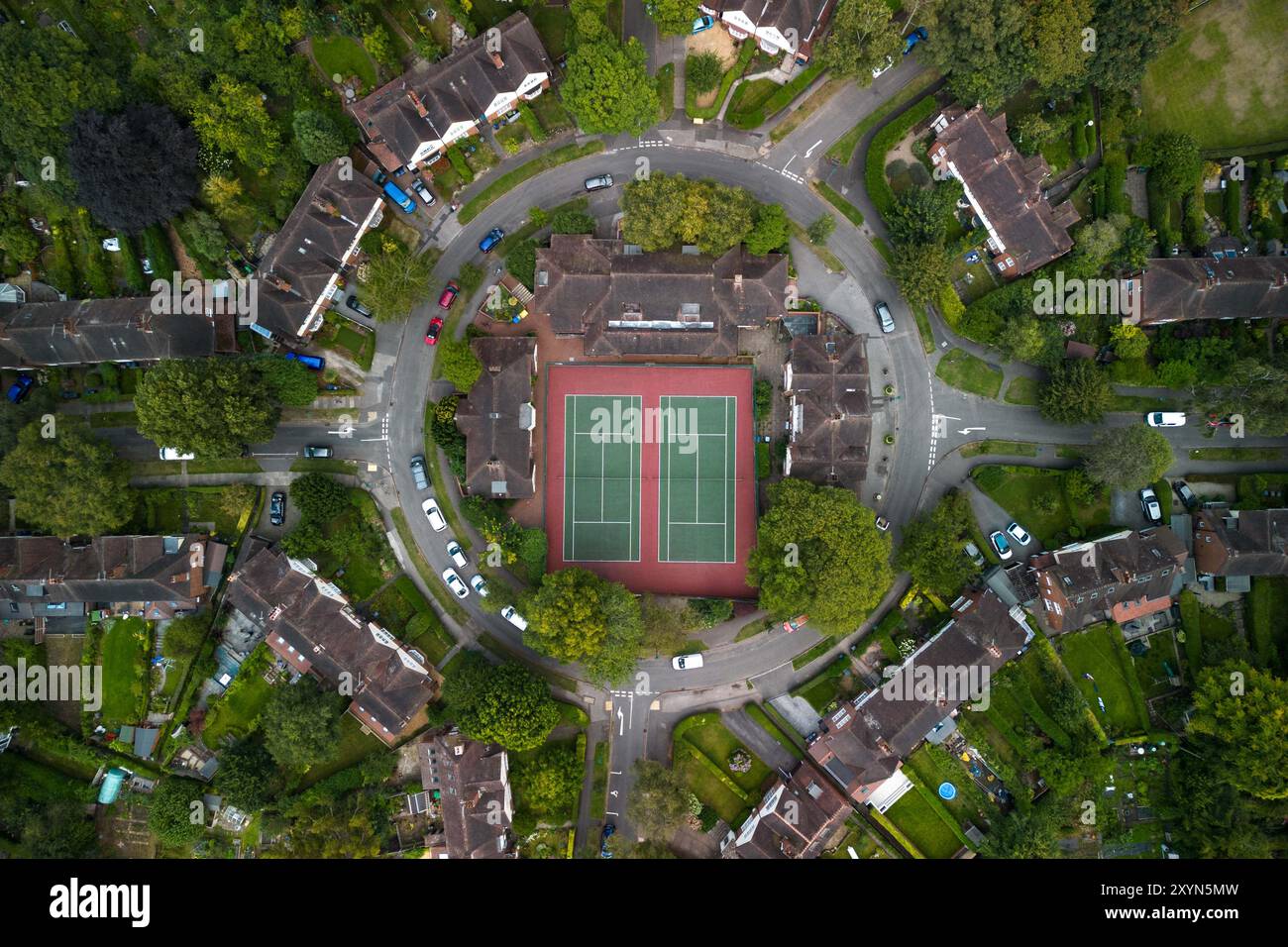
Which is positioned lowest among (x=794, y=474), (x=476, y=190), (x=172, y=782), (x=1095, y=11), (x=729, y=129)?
(x=172, y=782)

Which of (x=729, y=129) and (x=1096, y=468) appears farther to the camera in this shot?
(x=729, y=129)

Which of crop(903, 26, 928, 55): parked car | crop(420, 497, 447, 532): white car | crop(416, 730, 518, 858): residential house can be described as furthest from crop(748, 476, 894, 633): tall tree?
crop(903, 26, 928, 55): parked car

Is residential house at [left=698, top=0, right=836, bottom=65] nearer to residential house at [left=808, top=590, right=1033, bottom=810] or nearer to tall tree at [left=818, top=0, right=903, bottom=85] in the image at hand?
tall tree at [left=818, top=0, right=903, bottom=85]

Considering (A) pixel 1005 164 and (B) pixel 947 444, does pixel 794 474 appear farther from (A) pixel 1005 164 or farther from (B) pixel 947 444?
(A) pixel 1005 164

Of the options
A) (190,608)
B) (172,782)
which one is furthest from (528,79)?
(172,782)

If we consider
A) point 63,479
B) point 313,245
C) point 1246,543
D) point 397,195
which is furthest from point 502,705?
point 1246,543

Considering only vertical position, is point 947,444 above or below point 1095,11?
below

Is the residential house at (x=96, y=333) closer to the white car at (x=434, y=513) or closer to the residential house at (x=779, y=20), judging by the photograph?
the white car at (x=434, y=513)
